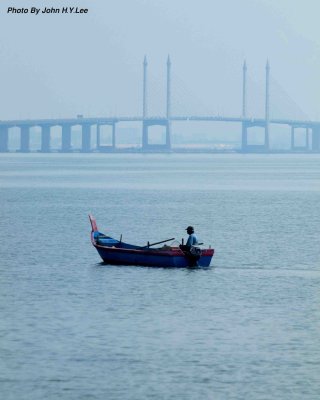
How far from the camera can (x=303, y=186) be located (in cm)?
10019

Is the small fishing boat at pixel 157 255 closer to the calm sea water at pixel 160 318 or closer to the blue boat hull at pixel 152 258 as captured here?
the blue boat hull at pixel 152 258

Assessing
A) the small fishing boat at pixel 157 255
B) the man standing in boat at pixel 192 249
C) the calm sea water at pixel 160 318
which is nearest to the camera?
the calm sea water at pixel 160 318

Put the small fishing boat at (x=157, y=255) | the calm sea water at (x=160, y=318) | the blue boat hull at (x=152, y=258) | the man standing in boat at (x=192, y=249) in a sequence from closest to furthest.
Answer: the calm sea water at (x=160, y=318)
the man standing in boat at (x=192, y=249)
the small fishing boat at (x=157, y=255)
the blue boat hull at (x=152, y=258)

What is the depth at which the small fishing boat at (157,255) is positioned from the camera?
113 ft

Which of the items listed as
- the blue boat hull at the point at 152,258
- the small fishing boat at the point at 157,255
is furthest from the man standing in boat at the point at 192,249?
the blue boat hull at the point at 152,258

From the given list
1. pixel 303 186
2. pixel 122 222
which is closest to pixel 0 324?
pixel 122 222

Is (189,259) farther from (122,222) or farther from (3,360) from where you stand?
(122,222)

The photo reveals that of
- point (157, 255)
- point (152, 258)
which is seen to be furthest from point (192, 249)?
point (152, 258)

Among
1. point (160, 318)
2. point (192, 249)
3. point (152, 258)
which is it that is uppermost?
point (192, 249)

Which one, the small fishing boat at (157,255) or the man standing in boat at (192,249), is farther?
the small fishing boat at (157,255)

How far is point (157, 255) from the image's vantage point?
34781 mm

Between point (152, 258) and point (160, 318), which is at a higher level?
point (152, 258)

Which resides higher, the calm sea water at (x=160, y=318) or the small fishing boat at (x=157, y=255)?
the small fishing boat at (x=157, y=255)

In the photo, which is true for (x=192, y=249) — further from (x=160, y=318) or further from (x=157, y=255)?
(x=160, y=318)
